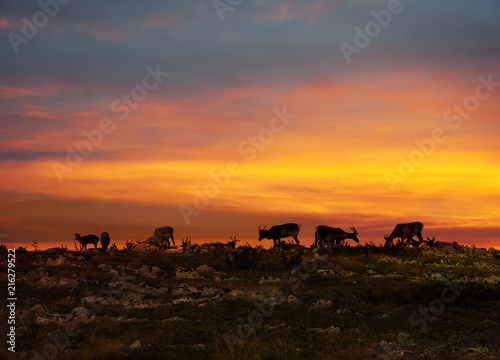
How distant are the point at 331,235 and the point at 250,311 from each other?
29227mm

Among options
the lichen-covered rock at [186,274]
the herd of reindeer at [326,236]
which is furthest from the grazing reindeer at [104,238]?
the lichen-covered rock at [186,274]

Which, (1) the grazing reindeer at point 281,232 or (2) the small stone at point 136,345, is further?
(1) the grazing reindeer at point 281,232

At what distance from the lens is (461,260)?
33906 millimetres

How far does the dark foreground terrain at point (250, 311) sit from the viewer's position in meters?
11.8

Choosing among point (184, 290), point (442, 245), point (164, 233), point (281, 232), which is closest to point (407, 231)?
point (442, 245)

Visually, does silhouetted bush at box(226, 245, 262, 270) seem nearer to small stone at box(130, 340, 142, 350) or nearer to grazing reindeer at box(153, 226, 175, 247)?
small stone at box(130, 340, 142, 350)

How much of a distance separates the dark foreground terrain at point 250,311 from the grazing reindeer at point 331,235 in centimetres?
1360

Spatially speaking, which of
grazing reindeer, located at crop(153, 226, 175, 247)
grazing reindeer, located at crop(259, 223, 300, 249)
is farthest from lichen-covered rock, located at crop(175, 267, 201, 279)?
grazing reindeer, located at crop(153, 226, 175, 247)

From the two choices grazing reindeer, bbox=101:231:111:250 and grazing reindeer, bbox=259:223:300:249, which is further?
grazing reindeer, bbox=101:231:111:250

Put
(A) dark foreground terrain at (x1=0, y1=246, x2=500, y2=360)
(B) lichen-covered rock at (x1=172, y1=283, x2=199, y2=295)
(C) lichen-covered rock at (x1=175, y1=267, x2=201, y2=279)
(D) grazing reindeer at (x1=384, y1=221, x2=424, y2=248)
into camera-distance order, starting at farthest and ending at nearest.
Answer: (D) grazing reindeer at (x1=384, y1=221, x2=424, y2=248)
(C) lichen-covered rock at (x1=175, y1=267, x2=201, y2=279)
(B) lichen-covered rock at (x1=172, y1=283, x2=199, y2=295)
(A) dark foreground terrain at (x1=0, y1=246, x2=500, y2=360)

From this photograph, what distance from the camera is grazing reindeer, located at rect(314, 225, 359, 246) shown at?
44844 millimetres

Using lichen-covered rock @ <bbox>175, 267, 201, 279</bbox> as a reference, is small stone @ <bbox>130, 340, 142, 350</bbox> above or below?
below

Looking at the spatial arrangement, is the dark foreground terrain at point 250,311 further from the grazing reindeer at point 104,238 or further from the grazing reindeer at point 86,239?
the grazing reindeer at point 104,238

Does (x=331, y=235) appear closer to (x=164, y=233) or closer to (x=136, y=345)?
(x=164, y=233)
